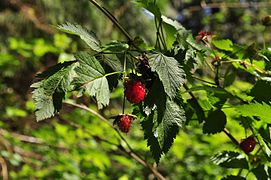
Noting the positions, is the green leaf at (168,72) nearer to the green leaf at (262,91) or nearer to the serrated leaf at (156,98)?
the serrated leaf at (156,98)

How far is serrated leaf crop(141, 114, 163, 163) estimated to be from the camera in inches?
29.2

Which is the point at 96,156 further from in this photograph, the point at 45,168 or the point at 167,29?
the point at 167,29

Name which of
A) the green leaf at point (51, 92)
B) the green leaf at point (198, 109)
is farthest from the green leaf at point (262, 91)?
the green leaf at point (51, 92)

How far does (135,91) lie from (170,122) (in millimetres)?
85

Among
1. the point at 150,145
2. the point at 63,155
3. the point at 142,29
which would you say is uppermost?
the point at 150,145

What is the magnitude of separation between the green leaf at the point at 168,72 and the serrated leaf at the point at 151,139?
0.25 feet

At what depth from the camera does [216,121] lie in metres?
1.00

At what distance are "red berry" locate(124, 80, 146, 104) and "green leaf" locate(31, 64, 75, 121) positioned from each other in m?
0.09

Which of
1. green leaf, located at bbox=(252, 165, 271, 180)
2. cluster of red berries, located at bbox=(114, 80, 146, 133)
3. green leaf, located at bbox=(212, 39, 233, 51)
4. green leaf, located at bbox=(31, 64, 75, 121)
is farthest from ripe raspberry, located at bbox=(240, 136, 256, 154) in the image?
green leaf, located at bbox=(31, 64, 75, 121)

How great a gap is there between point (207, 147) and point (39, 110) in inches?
89.5

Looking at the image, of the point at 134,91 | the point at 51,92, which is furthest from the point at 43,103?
the point at 134,91

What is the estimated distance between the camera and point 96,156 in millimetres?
A: 2406

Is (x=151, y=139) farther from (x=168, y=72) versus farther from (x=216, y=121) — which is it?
(x=216, y=121)

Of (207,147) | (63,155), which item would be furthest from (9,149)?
(207,147)
